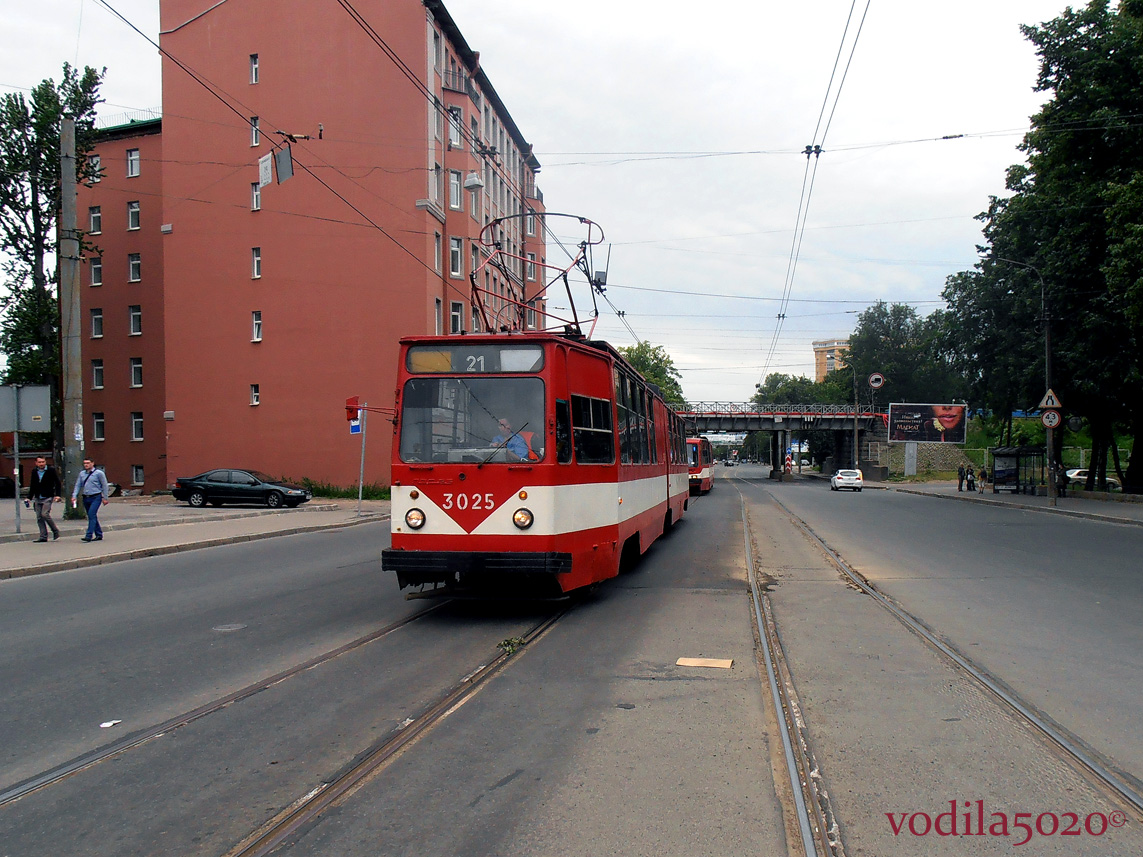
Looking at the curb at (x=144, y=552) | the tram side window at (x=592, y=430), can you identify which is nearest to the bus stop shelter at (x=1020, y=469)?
the curb at (x=144, y=552)

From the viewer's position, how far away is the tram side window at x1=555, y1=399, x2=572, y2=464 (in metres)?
8.44

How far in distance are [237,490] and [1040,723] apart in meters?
28.4

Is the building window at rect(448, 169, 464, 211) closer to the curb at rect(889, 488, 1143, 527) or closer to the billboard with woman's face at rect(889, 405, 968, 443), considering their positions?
the curb at rect(889, 488, 1143, 527)

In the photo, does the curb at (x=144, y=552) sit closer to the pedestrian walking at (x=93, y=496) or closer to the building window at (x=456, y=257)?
the pedestrian walking at (x=93, y=496)

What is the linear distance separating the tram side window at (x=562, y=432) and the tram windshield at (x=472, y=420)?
0.54 feet

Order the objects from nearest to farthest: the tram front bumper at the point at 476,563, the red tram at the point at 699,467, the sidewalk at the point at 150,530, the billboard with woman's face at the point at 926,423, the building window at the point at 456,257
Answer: the tram front bumper at the point at 476,563
the sidewalk at the point at 150,530
the red tram at the point at 699,467
the building window at the point at 456,257
the billboard with woman's face at the point at 926,423

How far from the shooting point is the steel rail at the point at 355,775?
143 inches

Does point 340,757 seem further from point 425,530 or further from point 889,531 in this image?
point 889,531

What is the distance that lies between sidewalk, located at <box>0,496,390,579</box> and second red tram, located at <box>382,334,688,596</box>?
7.74 m

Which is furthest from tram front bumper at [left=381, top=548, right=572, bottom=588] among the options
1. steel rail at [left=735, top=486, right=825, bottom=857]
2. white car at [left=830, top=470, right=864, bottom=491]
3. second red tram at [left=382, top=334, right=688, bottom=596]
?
white car at [left=830, top=470, right=864, bottom=491]

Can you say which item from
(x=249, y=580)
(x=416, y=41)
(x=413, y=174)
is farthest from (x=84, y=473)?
(x=416, y=41)

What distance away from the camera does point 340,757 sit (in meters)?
4.62

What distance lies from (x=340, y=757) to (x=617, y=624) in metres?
4.17

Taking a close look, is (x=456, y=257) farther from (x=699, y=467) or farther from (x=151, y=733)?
(x=151, y=733)
